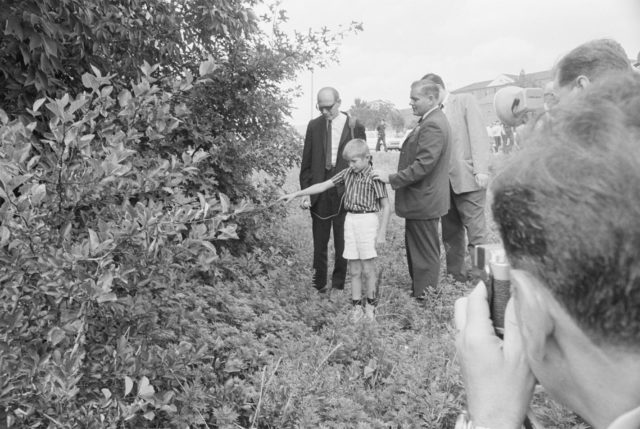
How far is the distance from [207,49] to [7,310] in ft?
9.91

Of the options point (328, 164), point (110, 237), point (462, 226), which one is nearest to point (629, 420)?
point (110, 237)

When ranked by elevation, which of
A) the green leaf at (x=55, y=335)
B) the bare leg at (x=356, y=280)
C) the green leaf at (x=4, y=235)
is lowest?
the bare leg at (x=356, y=280)

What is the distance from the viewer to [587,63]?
8.48 feet

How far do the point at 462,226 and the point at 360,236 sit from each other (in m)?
1.34

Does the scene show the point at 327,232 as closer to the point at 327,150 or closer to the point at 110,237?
the point at 327,150

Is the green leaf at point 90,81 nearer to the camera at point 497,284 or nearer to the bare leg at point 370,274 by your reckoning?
the camera at point 497,284

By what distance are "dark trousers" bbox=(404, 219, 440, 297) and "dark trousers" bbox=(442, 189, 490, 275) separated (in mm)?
559

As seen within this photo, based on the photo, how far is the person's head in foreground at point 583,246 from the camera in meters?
0.63

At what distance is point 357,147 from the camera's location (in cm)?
452

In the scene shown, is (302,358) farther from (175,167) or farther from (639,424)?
(639,424)

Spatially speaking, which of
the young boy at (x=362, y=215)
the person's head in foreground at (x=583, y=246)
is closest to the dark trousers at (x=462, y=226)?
the young boy at (x=362, y=215)

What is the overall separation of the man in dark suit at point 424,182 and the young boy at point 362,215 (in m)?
0.15

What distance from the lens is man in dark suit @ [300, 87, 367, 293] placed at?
5.01 meters

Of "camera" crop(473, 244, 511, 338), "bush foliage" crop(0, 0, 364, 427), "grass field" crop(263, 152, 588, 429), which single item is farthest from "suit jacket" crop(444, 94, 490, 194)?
"camera" crop(473, 244, 511, 338)
